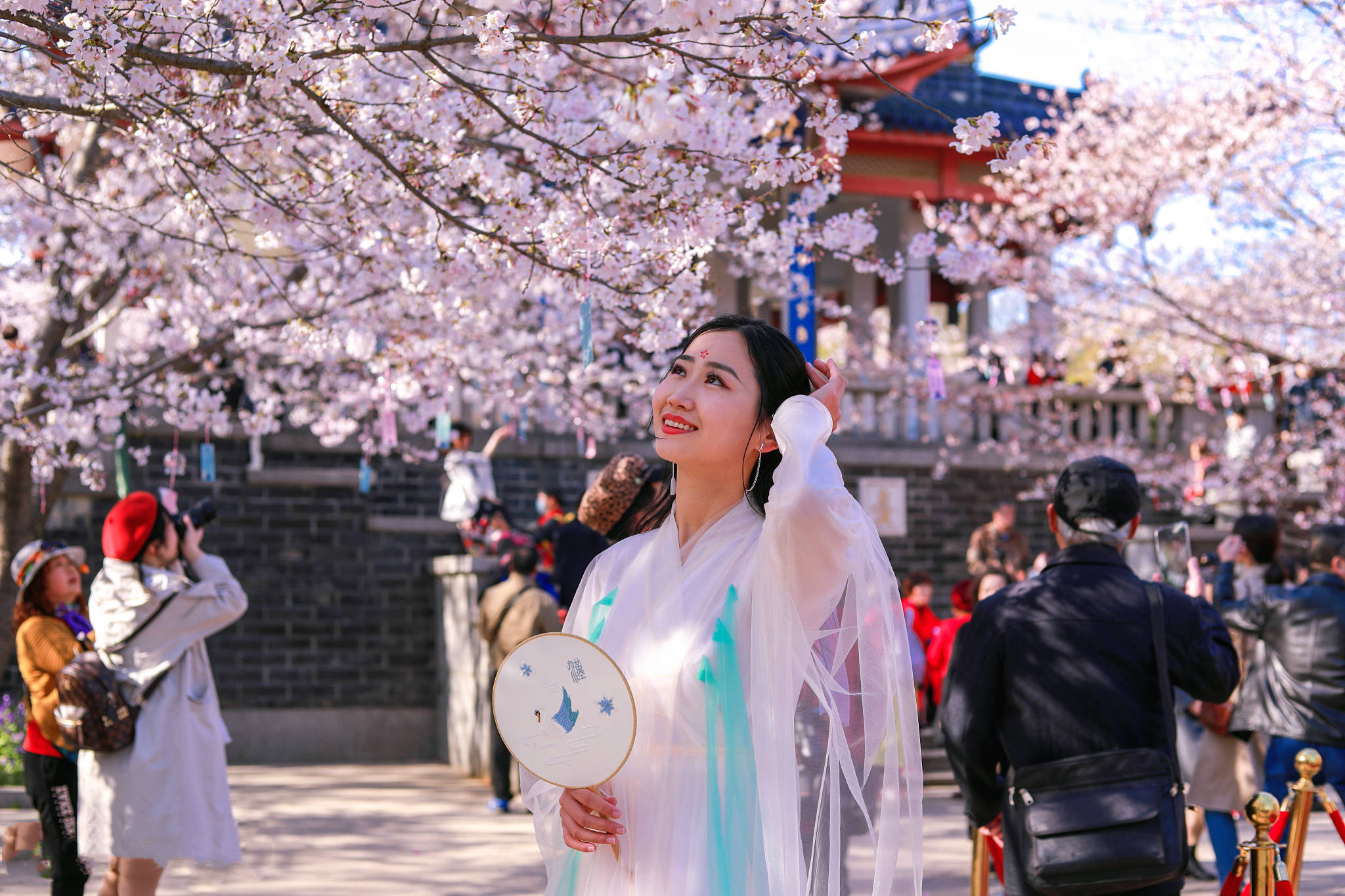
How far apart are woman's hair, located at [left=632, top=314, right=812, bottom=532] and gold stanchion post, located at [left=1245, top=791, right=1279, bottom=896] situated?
180 centimetres

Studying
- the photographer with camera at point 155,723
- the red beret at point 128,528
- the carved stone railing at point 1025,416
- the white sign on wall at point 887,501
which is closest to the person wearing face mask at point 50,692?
the photographer with camera at point 155,723

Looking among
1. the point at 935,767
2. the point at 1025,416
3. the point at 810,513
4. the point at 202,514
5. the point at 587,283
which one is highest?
the point at 587,283

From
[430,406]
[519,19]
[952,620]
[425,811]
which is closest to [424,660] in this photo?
[430,406]

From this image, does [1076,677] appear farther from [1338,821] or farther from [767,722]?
[1338,821]

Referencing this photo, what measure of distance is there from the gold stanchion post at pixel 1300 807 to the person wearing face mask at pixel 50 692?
390 centimetres

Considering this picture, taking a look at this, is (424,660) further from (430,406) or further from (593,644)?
(593,644)

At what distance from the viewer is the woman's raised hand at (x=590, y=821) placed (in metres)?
2.08

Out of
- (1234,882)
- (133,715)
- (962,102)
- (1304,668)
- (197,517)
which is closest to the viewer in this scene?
(1234,882)

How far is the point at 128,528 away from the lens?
14.5 feet

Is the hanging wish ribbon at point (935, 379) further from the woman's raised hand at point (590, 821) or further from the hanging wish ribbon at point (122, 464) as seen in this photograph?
the hanging wish ribbon at point (122, 464)

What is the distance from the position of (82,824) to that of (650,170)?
9.45 ft

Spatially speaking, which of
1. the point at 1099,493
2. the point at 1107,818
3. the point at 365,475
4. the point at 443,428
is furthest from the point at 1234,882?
the point at 365,475

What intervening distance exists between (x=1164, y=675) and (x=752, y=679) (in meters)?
1.36

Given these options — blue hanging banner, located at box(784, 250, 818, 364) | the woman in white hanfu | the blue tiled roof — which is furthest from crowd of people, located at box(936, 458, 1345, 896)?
the blue tiled roof
